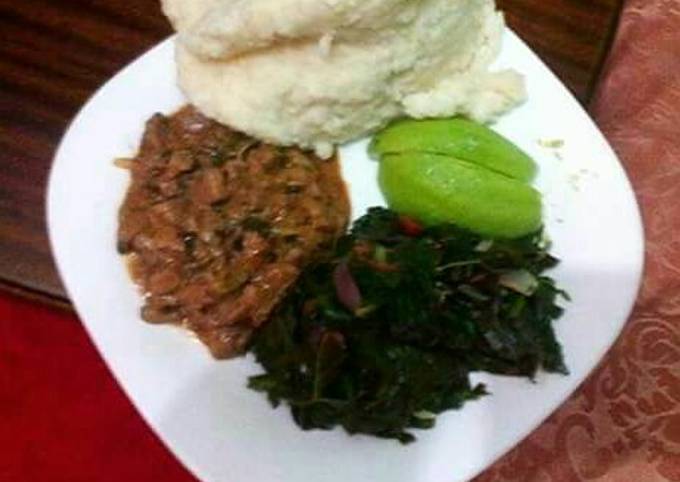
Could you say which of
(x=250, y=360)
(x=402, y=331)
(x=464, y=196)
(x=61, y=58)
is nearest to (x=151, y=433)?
(x=250, y=360)

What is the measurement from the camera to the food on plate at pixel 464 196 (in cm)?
186

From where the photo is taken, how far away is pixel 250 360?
71.1 inches

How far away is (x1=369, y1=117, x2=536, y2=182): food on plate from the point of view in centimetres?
190

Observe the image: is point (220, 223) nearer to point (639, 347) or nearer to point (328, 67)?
point (328, 67)

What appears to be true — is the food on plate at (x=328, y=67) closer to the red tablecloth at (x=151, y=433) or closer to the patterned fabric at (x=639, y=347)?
the patterned fabric at (x=639, y=347)

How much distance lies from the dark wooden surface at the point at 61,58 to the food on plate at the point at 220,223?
25cm

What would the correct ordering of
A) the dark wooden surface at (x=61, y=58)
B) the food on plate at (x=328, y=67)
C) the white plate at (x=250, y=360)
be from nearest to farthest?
the white plate at (x=250, y=360)
the food on plate at (x=328, y=67)
the dark wooden surface at (x=61, y=58)

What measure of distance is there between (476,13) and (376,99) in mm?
281

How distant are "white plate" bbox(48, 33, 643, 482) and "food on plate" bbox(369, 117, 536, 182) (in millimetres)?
63

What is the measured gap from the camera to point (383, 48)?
6.22ft

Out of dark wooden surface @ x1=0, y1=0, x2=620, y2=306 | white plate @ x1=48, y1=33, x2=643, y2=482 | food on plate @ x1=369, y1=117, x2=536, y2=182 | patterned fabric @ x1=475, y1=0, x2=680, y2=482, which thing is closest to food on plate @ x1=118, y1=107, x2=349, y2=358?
white plate @ x1=48, y1=33, x2=643, y2=482

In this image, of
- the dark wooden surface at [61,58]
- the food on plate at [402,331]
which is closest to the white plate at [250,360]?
the food on plate at [402,331]

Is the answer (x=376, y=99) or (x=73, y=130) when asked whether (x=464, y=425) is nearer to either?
(x=376, y=99)

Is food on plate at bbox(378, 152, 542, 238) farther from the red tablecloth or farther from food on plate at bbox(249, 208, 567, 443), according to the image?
the red tablecloth
